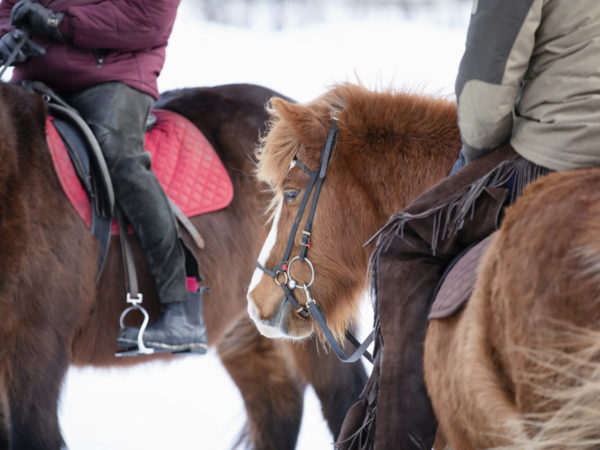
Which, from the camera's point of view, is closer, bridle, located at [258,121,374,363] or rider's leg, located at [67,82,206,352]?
bridle, located at [258,121,374,363]

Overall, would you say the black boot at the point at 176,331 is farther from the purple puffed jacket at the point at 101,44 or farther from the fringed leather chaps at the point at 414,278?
the fringed leather chaps at the point at 414,278

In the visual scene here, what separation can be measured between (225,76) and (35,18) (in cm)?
340

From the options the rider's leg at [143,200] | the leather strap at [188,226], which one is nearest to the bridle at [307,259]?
the rider's leg at [143,200]

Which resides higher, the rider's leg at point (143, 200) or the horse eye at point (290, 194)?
the horse eye at point (290, 194)

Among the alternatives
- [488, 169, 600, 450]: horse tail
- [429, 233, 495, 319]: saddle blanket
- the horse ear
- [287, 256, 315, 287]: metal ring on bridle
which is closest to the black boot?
[287, 256, 315, 287]: metal ring on bridle

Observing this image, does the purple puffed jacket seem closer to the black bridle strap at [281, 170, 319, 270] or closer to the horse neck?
the black bridle strap at [281, 170, 319, 270]

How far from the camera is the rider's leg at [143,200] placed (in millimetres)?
2779

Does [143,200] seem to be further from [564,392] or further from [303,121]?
[564,392]

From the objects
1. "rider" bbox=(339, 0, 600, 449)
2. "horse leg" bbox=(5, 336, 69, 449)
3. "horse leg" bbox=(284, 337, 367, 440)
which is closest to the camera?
"rider" bbox=(339, 0, 600, 449)

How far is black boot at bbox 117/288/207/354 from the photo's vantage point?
280 centimetres

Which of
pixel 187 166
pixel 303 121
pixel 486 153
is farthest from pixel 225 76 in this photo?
pixel 486 153

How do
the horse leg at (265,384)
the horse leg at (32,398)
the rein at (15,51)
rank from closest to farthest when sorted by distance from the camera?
the horse leg at (32,398), the rein at (15,51), the horse leg at (265,384)

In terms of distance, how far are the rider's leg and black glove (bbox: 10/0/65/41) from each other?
28 cm

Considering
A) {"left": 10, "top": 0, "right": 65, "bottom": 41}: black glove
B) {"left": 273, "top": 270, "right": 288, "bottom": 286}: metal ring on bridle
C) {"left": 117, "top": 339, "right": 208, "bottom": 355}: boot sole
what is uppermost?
{"left": 10, "top": 0, "right": 65, "bottom": 41}: black glove
